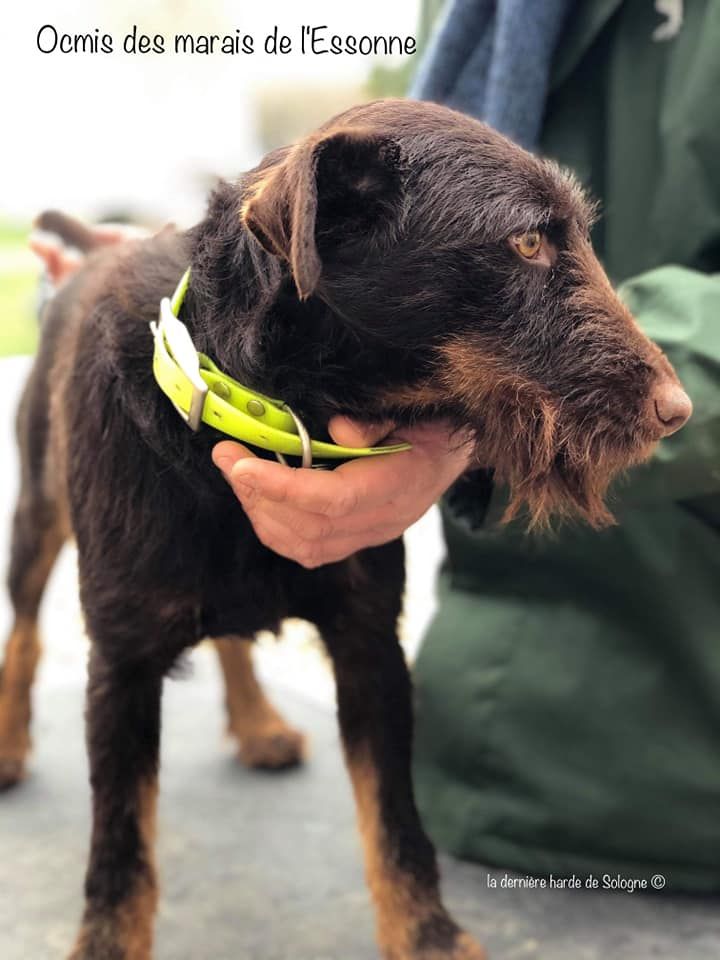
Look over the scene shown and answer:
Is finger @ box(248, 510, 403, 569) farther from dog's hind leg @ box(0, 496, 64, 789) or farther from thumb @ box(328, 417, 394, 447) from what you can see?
dog's hind leg @ box(0, 496, 64, 789)

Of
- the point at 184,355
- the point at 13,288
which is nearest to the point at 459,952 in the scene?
the point at 184,355

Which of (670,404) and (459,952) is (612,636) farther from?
(670,404)

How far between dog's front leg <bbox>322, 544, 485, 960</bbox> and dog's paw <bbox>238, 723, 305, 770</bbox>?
32.6 inches

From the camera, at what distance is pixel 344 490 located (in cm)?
160

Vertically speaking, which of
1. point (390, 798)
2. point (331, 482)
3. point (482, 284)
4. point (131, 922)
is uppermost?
point (482, 284)

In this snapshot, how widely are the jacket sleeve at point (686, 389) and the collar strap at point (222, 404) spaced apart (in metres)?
0.48

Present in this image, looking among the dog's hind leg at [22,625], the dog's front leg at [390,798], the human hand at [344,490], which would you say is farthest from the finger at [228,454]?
the dog's hind leg at [22,625]

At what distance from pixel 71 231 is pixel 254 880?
1606mm

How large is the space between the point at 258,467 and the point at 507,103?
1146 millimetres

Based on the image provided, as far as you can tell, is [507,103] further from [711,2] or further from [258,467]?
[258,467]

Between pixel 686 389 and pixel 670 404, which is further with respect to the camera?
pixel 686 389

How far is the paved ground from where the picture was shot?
2129 millimetres

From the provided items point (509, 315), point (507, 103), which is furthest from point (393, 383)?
point (507, 103)

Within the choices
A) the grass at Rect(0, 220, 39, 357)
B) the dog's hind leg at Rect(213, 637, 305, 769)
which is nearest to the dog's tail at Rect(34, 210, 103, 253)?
the dog's hind leg at Rect(213, 637, 305, 769)
